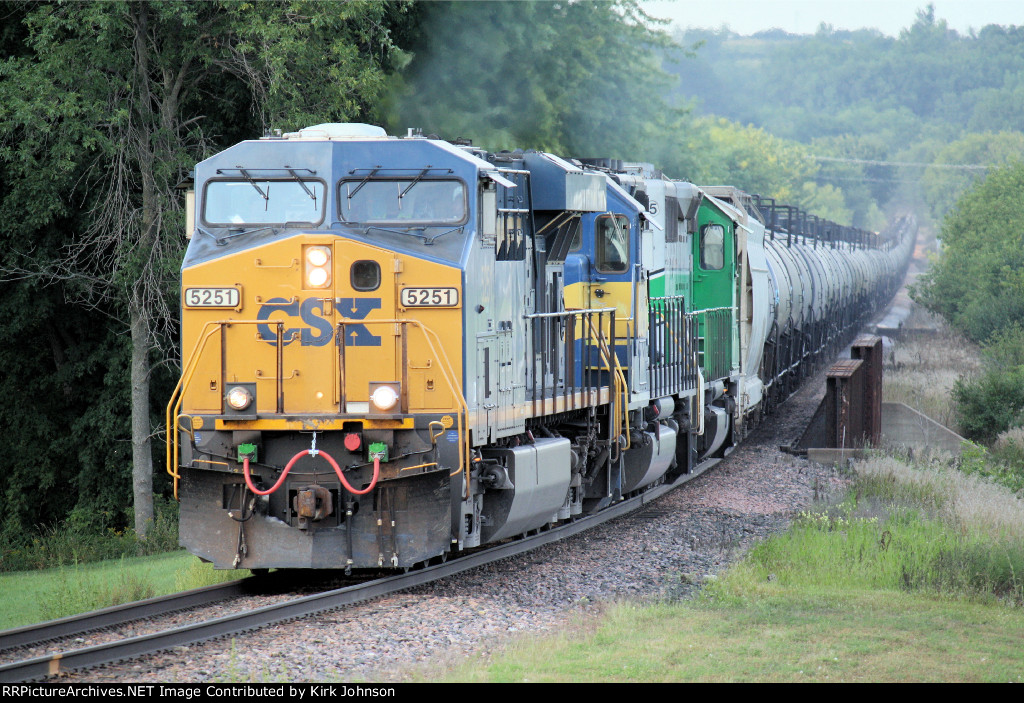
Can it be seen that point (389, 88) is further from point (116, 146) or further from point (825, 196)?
point (825, 196)

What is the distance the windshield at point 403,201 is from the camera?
930 cm

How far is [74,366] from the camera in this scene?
22.2 metres

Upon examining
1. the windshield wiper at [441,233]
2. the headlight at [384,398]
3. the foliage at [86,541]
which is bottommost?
the foliage at [86,541]

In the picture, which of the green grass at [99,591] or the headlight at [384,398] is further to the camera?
the green grass at [99,591]

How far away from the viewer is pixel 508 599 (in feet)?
30.1

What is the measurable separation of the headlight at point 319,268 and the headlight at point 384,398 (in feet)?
3.03

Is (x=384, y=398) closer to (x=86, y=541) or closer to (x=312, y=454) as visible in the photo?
(x=312, y=454)

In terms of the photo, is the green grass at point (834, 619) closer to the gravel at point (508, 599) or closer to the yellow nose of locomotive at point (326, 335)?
the gravel at point (508, 599)

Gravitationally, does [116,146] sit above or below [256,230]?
above

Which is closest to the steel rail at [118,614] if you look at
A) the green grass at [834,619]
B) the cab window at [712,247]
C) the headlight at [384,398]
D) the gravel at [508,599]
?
the gravel at [508,599]

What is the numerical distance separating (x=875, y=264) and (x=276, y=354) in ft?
153

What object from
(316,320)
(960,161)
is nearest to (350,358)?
(316,320)

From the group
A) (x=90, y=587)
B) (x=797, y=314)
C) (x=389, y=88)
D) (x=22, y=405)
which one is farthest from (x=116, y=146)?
(x=797, y=314)

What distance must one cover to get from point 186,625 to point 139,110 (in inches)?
510
